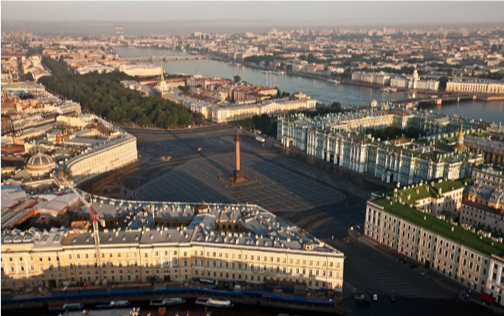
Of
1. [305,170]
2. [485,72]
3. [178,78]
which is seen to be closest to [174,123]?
[305,170]

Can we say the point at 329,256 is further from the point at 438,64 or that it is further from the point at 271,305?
the point at 438,64

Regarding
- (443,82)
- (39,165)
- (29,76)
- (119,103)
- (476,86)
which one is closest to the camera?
(39,165)

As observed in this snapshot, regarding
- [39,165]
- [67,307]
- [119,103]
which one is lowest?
[67,307]

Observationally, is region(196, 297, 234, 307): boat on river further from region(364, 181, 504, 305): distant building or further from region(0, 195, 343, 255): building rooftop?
region(364, 181, 504, 305): distant building

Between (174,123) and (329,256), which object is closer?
(329,256)

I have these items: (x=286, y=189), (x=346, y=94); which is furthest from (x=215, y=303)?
(x=346, y=94)

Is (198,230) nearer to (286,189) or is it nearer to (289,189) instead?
(286,189)

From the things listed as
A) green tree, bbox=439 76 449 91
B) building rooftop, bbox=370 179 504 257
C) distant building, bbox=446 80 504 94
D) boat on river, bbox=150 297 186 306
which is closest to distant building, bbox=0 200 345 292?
boat on river, bbox=150 297 186 306

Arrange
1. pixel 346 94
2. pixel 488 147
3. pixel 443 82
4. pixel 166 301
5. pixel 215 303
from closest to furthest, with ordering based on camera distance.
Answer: pixel 215 303 → pixel 166 301 → pixel 488 147 → pixel 346 94 → pixel 443 82
